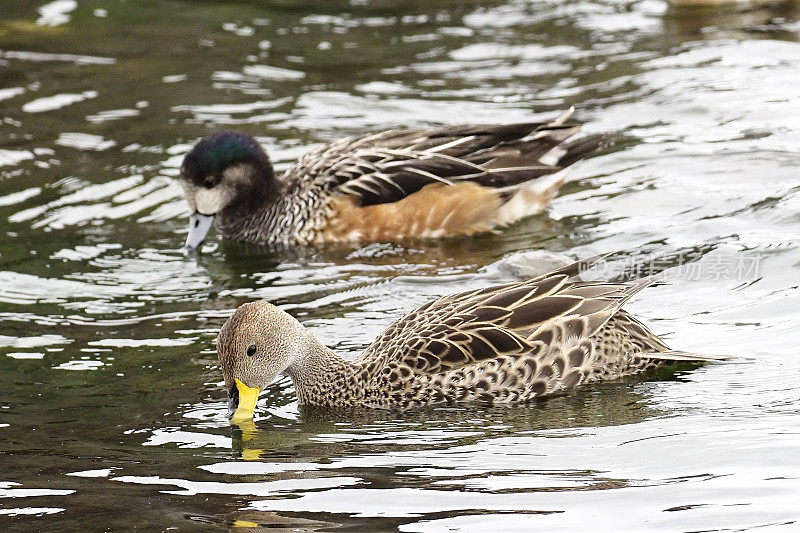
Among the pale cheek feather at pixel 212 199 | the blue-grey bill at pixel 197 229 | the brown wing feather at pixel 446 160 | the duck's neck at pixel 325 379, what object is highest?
the brown wing feather at pixel 446 160

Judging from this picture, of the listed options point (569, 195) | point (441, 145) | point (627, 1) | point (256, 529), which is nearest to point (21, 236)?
point (441, 145)

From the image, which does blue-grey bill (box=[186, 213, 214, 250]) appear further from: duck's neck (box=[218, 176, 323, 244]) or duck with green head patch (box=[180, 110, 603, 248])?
duck's neck (box=[218, 176, 323, 244])

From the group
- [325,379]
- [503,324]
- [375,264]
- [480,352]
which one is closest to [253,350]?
[325,379]

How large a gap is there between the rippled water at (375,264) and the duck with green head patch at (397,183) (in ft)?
0.75

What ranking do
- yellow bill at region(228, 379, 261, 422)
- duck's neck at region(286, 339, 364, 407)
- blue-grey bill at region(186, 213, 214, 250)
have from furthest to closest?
blue-grey bill at region(186, 213, 214, 250)
duck's neck at region(286, 339, 364, 407)
yellow bill at region(228, 379, 261, 422)

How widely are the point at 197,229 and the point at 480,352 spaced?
420cm

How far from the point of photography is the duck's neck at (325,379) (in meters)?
7.26

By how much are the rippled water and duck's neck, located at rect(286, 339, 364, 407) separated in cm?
11

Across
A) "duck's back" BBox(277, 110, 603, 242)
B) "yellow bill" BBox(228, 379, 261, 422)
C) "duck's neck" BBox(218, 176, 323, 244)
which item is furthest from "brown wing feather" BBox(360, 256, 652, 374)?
"duck's neck" BBox(218, 176, 323, 244)

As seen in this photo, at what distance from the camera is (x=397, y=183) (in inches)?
419

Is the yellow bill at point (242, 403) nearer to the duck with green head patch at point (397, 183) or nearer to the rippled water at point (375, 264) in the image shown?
the rippled water at point (375, 264)

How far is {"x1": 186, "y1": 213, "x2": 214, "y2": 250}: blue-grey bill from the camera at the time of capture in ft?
34.7

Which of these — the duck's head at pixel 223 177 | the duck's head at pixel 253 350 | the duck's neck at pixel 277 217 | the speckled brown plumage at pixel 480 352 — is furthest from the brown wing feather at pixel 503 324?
the duck's head at pixel 223 177

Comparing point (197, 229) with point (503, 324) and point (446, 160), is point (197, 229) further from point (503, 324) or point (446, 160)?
point (503, 324)
